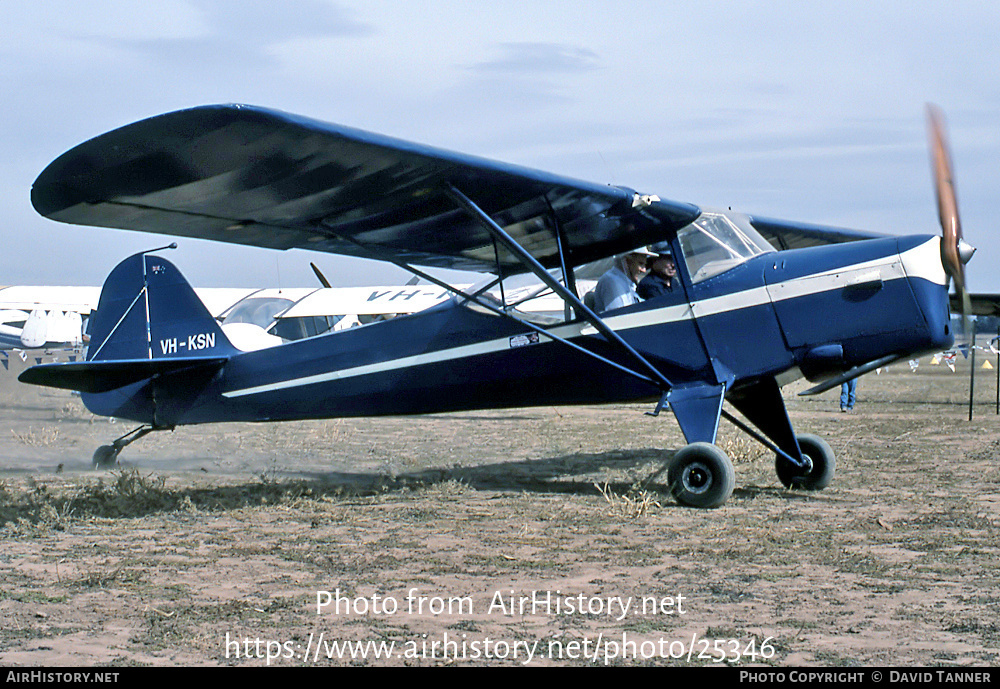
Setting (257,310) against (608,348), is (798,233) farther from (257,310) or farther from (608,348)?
→ (257,310)

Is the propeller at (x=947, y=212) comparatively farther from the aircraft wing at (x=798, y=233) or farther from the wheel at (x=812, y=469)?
the aircraft wing at (x=798, y=233)

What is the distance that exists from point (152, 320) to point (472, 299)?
3152 millimetres

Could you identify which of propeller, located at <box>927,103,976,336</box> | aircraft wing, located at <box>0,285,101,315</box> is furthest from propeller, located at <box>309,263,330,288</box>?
aircraft wing, located at <box>0,285,101,315</box>

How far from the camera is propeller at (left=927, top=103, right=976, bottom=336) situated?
6.63 meters

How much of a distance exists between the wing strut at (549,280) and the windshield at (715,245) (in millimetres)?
715

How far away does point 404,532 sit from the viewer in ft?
20.1

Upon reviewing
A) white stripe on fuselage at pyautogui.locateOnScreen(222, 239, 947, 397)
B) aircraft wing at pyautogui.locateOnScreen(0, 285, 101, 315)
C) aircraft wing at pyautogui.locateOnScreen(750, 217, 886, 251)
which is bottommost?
white stripe on fuselage at pyautogui.locateOnScreen(222, 239, 947, 397)

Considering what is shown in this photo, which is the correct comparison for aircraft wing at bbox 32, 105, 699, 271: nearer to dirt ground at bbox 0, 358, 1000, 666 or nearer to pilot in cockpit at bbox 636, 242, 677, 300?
pilot in cockpit at bbox 636, 242, 677, 300

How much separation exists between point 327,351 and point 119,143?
333cm

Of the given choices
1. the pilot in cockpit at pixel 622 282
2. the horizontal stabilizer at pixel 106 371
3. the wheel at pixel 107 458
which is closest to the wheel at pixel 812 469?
the pilot in cockpit at pixel 622 282

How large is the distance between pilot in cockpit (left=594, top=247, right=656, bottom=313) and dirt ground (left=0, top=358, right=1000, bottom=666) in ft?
4.90

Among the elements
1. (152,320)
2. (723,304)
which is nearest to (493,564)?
(723,304)

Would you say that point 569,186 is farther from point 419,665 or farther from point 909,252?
point 419,665

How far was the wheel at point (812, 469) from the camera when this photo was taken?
7758mm
